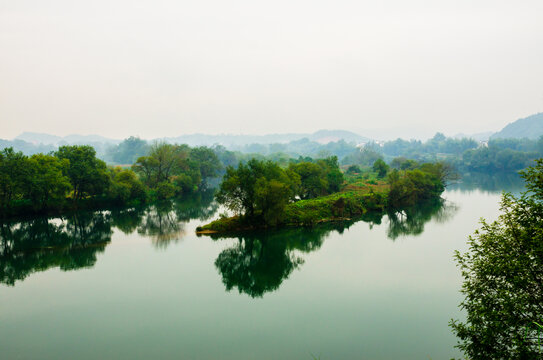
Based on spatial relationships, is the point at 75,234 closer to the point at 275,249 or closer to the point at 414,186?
the point at 275,249

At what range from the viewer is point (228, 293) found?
1574 cm

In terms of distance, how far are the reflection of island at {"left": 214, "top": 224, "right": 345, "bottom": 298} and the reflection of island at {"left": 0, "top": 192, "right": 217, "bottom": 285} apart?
5765 mm

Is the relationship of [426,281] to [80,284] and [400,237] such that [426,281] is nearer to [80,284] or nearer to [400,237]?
[400,237]

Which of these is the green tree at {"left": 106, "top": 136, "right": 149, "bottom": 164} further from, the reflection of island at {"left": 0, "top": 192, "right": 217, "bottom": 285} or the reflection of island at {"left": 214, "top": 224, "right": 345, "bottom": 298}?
the reflection of island at {"left": 214, "top": 224, "right": 345, "bottom": 298}

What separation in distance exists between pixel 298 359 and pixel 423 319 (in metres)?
5.53

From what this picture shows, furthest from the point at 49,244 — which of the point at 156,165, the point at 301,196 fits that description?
the point at 156,165

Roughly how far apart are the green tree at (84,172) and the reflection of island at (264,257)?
19872 mm

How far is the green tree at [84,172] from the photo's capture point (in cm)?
3506

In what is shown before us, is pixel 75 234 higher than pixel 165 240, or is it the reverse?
pixel 75 234

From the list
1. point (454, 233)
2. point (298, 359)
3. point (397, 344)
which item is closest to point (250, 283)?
point (298, 359)

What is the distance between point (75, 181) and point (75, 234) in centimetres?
1145

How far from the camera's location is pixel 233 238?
24875mm

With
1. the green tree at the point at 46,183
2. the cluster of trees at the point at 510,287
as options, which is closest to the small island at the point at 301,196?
the green tree at the point at 46,183

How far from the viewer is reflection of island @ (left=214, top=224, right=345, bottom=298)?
17170 millimetres
